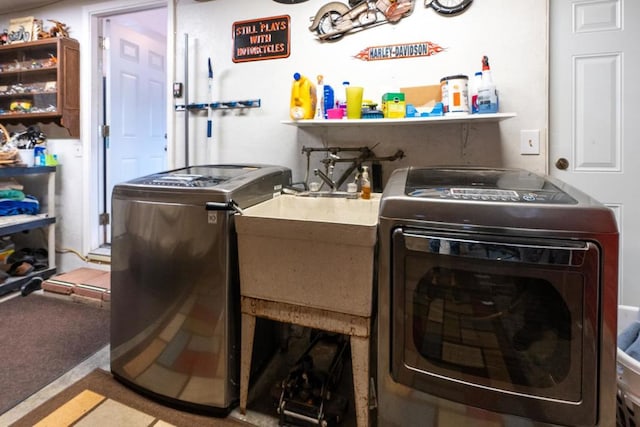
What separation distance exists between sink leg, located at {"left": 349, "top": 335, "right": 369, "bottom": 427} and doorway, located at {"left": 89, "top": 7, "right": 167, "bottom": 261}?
8.23 feet

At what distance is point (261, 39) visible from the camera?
91.2 inches

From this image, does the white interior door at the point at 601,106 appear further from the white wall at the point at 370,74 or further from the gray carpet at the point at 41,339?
the gray carpet at the point at 41,339

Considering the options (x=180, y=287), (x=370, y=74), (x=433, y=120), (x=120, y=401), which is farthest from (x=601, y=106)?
(x=120, y=401)

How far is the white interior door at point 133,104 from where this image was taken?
3.13 metres

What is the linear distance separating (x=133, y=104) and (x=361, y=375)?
317 cm

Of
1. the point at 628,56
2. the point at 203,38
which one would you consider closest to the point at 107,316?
the point at 203,38

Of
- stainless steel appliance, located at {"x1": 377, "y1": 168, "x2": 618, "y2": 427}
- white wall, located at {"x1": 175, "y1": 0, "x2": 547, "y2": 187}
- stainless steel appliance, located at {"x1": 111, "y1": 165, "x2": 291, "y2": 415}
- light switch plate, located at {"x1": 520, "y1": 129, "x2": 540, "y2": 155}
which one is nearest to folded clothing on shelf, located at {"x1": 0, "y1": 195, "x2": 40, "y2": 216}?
white wall, located at {"x1": 175, "y1": 0, "x2": 547, "y2": 187}

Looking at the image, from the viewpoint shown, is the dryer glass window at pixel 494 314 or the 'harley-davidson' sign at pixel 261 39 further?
the 'harley-davidson' sign at pixel 261 39

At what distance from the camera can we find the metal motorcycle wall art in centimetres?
193

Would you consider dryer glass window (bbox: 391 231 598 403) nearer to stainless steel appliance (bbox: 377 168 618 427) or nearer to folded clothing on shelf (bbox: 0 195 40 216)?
stainless steel appliance (bbox: 377 168 618 427)

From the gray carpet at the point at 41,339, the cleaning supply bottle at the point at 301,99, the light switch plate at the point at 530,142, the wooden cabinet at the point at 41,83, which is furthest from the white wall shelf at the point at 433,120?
the wooden cabinet at the point at 41,83

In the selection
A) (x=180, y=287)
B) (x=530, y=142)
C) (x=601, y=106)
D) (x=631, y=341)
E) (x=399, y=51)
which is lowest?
(x=631, y=341)

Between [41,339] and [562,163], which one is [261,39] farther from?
[41,339]

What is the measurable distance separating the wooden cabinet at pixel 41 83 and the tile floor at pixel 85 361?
1160 mm
